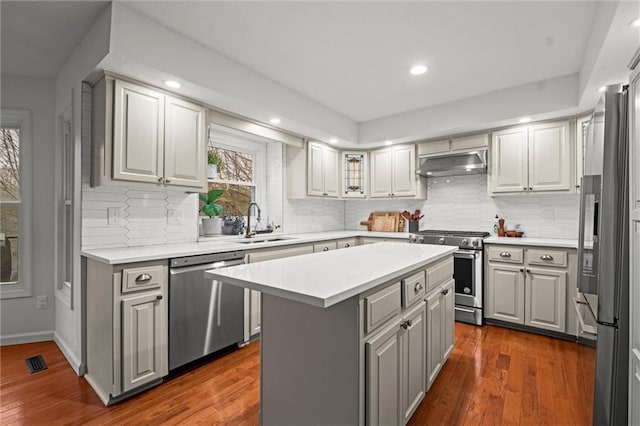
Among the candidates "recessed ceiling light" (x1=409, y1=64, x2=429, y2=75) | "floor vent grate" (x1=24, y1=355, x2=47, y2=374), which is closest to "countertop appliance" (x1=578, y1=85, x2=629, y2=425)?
"recessed ceiling light" (x1=409, y1=64, x2=429, y2=75)

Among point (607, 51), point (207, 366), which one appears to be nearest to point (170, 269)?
point (207, 366)

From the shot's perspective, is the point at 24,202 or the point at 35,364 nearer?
the point at 35,364

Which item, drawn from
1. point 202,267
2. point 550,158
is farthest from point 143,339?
point 550,158

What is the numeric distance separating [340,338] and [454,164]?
10.3 feet

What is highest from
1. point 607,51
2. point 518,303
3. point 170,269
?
point 607,51

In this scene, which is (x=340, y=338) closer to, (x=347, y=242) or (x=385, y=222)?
(x=347, y=242)

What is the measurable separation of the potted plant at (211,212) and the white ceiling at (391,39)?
51.5 inches

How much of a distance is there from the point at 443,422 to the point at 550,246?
84.3 inches

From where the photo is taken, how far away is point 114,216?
255 centimetres

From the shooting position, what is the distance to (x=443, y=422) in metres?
1.83

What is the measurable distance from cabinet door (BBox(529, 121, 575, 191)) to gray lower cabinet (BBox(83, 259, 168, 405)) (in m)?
3.72

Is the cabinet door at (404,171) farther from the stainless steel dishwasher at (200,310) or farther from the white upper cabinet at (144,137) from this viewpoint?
the white upper cabinet at (144,137)

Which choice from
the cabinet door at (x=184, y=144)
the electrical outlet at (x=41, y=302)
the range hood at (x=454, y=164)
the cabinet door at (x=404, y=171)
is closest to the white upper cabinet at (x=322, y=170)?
the cabinet door at (x=404, y=171)

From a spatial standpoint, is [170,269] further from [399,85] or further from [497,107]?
[497,107]
